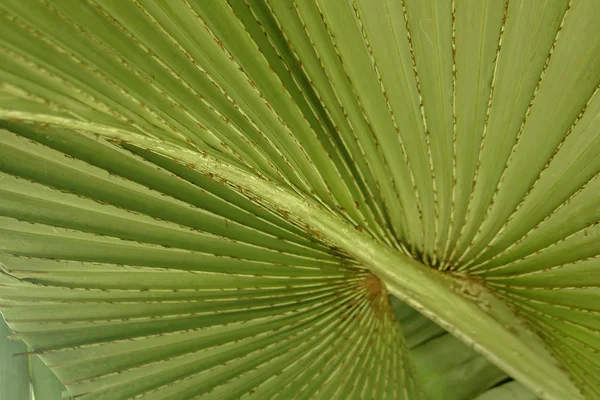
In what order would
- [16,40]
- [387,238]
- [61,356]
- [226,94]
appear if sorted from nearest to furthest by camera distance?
[16,40], [226,94], [387,238], [61,356]

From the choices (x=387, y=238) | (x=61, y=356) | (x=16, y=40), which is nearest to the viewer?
(x=16, y=40)

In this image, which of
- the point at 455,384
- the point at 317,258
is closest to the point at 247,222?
the point at 317,258

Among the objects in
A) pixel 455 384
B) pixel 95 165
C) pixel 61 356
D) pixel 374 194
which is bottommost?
pixel 455 384

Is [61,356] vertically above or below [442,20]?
below

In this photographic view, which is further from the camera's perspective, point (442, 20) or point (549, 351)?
point (549, 351)

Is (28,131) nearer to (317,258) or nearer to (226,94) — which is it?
(226,94)

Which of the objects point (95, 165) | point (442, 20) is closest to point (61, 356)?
point (95, 165)
